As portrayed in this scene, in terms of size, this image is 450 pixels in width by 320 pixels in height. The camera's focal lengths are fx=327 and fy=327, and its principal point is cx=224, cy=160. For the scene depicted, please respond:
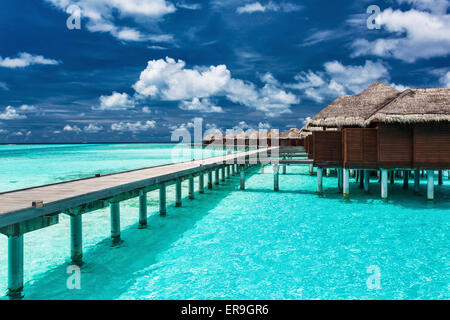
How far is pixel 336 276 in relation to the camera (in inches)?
212

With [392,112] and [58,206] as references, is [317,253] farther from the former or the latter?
[392,112]

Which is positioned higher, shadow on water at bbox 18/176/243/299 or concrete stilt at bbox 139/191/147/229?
concrete stilt at bbox 139/191/147/229

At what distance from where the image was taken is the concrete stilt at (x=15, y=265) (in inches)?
167

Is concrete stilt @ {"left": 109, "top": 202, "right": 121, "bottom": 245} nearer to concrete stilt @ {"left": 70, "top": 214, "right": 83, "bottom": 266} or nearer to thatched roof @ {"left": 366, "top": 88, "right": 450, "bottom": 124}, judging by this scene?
concrete stilt @ {"left": 70, "top": 214, "right": 83, "bottom": 266}

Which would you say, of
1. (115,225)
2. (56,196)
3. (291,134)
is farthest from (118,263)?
(291,134)

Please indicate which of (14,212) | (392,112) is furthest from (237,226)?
(392,112)

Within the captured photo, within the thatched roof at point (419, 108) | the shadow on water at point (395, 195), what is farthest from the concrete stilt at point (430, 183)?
the thatched roof at point (419, 108)

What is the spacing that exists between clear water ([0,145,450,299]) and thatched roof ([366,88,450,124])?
281cm

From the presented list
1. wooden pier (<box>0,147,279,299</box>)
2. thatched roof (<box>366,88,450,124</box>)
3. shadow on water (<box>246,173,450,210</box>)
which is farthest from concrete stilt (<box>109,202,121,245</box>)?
thatched roof (<box>366,88,450,124</box>)

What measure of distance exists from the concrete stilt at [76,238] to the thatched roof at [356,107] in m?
10.0

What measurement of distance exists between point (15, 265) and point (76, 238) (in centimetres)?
139

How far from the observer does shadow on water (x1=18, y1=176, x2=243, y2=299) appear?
192 inches

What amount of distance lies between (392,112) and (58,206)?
9.60m

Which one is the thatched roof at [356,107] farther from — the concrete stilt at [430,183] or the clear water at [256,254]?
the clear water at [256,254]
